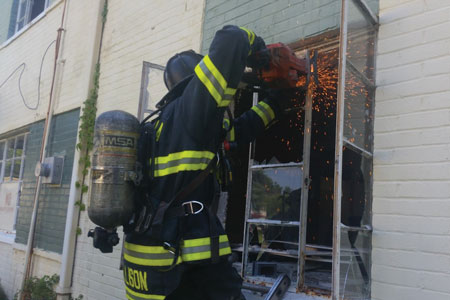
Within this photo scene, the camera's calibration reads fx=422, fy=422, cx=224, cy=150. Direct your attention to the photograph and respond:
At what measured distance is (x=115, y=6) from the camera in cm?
667

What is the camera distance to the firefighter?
2.39 meters

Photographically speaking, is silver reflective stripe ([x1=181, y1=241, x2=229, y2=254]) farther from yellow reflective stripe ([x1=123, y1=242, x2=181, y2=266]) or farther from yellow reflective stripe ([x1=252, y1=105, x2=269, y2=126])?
yellow reflective stripe ([x1=252, y1=105, x2=269, y2=126])

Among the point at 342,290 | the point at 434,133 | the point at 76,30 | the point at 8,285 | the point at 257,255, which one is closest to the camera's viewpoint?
the point at 342,290

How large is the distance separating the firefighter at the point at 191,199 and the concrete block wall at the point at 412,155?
1.05 meters

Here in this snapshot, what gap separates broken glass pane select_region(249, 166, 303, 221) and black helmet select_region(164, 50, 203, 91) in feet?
4.26

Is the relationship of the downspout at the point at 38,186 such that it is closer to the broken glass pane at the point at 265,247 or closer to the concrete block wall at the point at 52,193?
the concrete block wall at the point at 52,193

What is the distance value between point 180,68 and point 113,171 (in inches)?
33.9

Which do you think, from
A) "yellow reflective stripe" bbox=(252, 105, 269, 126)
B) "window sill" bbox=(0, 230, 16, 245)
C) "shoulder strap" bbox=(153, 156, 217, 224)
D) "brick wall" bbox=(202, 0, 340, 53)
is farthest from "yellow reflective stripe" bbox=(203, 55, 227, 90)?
"window sill" bbox=(0, 230, 16, 245)

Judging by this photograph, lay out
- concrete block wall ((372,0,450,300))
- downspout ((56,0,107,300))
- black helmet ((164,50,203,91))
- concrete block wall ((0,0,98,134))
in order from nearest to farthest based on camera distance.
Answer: concrete block wall ((372,0,450,300)) → black helmet ((164,50,203,91)) → downspout ((56,0,107,300)) → concrete block wall ((0,0,98,134))

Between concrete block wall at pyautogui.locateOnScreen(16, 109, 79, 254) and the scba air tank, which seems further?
concrete block wall at pyautogui.locateOnScreen(16, 109, 79, 254)

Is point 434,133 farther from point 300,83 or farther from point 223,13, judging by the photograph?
point 223,13

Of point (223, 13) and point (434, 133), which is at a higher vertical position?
point (223, 13)

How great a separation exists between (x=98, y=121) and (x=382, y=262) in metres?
2.07

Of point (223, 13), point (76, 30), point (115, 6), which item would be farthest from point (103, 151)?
point (76, 30)
